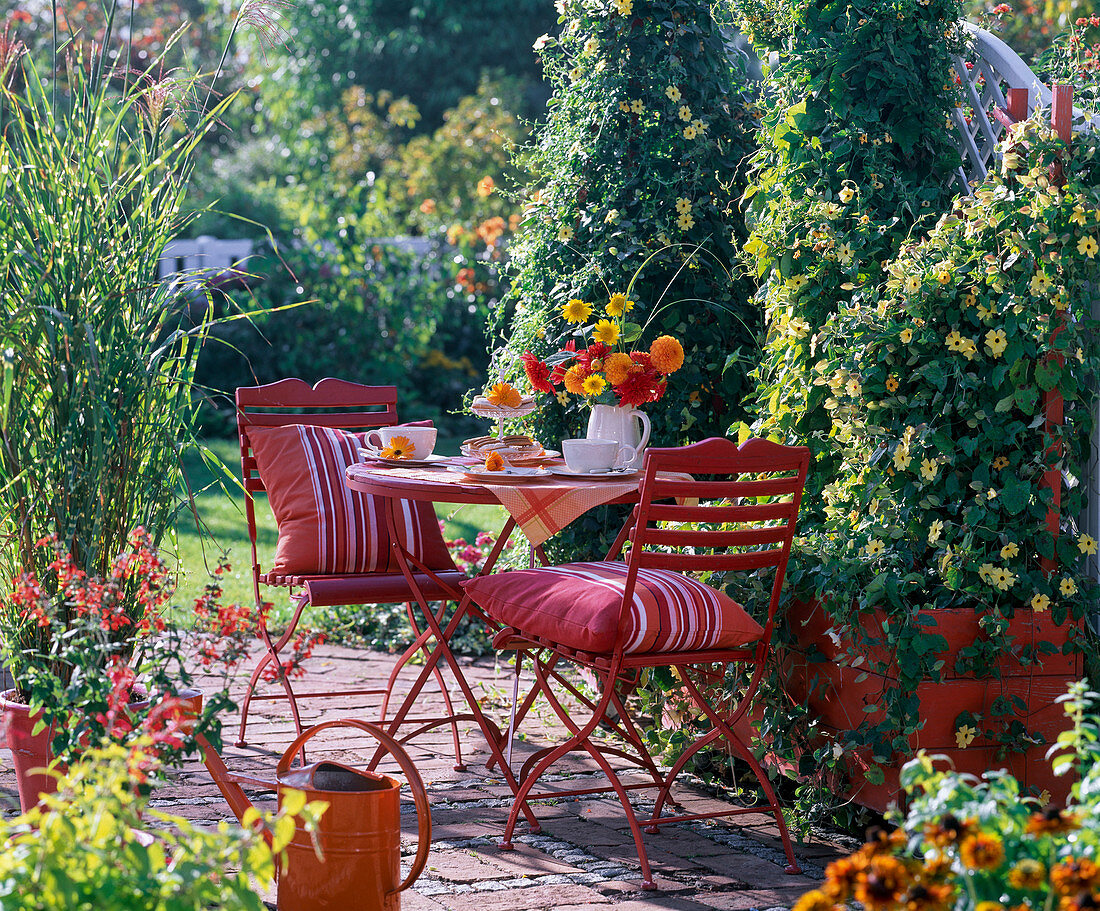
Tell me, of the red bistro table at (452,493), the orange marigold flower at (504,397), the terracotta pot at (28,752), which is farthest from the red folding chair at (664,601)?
the terracotta pot at (28,752)

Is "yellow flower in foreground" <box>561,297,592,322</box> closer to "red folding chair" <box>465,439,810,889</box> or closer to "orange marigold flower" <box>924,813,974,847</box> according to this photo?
"red folding chair" <box>465,439,810,889</box>

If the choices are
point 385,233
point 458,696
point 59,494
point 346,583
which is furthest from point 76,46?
point 385,233

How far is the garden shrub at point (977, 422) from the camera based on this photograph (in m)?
2.95

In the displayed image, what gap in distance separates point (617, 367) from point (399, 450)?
693 mm

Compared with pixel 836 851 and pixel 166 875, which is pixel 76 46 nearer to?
pixel 166 875

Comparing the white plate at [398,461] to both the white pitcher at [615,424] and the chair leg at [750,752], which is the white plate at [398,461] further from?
the chair leg at [750,752]

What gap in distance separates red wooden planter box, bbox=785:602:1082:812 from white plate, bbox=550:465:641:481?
62 cm

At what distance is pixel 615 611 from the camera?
2.87m

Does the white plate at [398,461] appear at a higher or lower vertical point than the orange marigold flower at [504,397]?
lower

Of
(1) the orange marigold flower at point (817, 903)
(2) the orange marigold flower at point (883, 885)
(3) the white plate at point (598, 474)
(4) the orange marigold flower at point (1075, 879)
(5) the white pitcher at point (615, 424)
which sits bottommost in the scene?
(1) the orange marigold flower at point (817, 903)

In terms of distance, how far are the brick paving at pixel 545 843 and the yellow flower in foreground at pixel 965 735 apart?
390 millimetres

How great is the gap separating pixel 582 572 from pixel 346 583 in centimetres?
84

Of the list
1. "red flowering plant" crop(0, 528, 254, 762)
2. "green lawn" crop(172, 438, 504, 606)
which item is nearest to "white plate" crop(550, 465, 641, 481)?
"red flowering plant" crop(0, 528, 254, 762)

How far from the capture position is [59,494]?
104 inches
